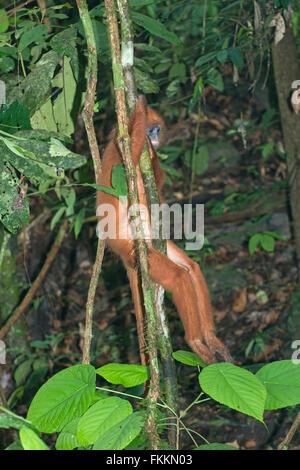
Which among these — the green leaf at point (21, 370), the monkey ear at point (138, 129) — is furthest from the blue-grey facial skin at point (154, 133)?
the green leaf at point (21, 370)

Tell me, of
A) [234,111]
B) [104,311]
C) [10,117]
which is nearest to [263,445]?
[104,311]

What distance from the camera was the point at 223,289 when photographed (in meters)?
4.99

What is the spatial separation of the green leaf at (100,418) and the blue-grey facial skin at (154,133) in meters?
1.80

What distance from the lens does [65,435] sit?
52.0 inches

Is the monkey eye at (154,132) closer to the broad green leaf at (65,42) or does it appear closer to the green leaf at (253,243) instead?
the broad green leaf at (65,42)

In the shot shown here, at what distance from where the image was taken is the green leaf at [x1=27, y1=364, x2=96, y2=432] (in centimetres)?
124

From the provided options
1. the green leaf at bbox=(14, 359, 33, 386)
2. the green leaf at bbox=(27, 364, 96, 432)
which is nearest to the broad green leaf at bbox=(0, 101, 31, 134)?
the green leaf at bbox=(27, 364, 96, 432)

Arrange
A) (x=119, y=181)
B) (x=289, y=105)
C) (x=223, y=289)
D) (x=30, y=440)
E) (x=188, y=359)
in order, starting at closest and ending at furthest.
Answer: (x=30, y=440), (x=188, y=359), (x=119, y=181), (x=289, y=105), (x=223, y=289)

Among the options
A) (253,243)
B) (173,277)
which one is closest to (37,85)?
(173,277)

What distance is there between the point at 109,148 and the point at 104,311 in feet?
9.40

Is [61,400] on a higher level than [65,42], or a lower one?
lower

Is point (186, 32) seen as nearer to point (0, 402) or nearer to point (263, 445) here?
point (263, 445)

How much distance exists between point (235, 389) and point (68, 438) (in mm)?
447

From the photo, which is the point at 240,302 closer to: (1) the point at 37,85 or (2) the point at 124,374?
(1) the point at 37,85
